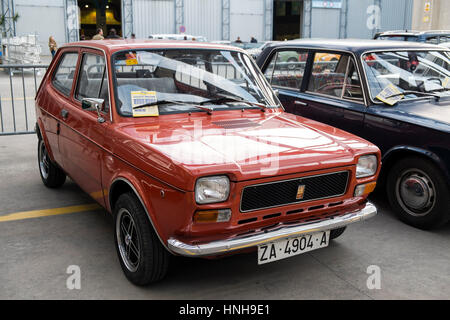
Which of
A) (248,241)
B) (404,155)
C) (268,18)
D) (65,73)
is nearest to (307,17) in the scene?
(268,18)

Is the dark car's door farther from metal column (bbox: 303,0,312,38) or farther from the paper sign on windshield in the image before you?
metal column (bbox: 303,0,312,38)

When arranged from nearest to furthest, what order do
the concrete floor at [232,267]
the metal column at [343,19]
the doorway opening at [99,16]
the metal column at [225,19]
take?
the concrete floor at [232,267]
the metal column at [225,19]
the metal column at [343,19]
the doorway opening at [99,16]

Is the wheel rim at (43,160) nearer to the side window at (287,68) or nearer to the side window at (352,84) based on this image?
the side window at (287,68)

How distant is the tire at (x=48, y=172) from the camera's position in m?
5.31

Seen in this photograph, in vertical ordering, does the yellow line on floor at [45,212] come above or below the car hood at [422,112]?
below

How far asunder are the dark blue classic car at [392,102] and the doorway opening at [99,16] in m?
42.1

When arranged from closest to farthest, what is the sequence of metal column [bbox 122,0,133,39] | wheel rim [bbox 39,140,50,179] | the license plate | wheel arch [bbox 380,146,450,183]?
the license plate, wheel arch [bbox 380,146,450,183], wheel rim [bbox 39,140,50,179], metal column [bbox 122,0,133,39]

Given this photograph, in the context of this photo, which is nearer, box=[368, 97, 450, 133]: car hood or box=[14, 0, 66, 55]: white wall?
box=[368, 97, 450, 133]: car hood

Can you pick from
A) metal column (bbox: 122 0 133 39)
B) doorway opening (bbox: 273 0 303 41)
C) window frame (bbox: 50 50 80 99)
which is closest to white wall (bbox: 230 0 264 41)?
metal column (bbox: 122 0 133 39)

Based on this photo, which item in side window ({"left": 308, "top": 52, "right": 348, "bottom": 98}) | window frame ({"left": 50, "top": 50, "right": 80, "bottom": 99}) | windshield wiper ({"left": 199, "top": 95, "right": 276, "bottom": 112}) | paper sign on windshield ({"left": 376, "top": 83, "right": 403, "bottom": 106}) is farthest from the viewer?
side window ({"left": 308, "top": 52, "right": 348, "bottom": 98})

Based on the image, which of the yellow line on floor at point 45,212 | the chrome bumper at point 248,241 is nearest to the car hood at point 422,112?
the chrome bumper at point 248,241

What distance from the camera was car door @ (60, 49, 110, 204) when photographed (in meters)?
3.68

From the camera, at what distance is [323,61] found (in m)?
5.53
